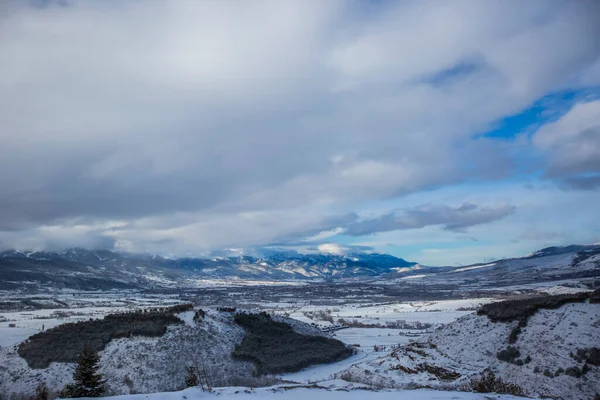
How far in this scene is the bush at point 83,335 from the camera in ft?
110

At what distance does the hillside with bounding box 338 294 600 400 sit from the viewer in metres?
23.2

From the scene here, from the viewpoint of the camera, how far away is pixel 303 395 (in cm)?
1573

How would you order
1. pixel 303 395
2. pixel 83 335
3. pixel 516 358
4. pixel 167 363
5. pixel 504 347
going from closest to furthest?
pixel 303 395
pixel 516 358
pixel 504 347
pixel 167 363
pixel 83 335

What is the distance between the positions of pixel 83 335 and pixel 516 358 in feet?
115

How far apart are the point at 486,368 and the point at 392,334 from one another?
30946 millimetres

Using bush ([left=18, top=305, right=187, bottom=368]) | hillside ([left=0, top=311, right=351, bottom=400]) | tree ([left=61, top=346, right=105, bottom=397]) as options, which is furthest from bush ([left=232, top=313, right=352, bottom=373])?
tree ([left=61, top=346, right=105, bottom=397])

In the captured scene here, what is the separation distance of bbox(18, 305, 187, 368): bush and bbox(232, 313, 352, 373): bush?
24.9 feet

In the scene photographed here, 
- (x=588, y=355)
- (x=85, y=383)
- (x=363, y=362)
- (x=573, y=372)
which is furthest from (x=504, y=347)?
(x=85, y=383)

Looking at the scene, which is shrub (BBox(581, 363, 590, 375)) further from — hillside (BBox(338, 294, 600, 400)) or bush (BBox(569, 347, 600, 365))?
bush (BBox(569, 347, 600, 365))

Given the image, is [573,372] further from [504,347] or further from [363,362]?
[363,362]

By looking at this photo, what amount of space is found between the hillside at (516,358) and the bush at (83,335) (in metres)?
18.9

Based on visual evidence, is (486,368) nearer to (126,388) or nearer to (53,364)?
(126,388)

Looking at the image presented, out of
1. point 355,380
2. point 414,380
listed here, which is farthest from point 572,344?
point 355,380

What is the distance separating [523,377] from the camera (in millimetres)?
24828
